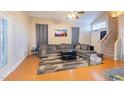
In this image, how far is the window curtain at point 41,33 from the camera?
4.66m

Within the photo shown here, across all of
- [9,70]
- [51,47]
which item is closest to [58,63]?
[51,47]

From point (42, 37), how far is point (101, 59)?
92.5 inches

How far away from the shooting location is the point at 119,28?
5.59 m

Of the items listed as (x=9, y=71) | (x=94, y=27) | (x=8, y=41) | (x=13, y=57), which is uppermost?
(x=94, y=27)

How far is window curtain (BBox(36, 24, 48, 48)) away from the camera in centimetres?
466

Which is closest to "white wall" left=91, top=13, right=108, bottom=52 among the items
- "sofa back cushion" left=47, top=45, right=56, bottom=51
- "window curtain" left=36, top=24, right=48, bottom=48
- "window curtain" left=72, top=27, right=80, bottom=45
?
"window curtain" left=72, top=27, right=80, bottom=45

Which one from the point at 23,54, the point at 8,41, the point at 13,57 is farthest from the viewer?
the point at 23,54

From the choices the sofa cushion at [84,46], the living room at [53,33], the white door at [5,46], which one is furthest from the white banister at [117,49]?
the white door at [5,46]

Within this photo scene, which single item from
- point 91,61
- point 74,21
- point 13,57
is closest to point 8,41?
point 13,57

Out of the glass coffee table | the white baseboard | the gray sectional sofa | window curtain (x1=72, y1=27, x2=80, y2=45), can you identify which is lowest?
the white baseboard

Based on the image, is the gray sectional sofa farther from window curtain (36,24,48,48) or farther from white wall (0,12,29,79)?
white wall (0,12,29,79)

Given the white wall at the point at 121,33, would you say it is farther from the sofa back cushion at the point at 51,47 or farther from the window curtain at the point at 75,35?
the sofa back cushion at the point at 51,47
